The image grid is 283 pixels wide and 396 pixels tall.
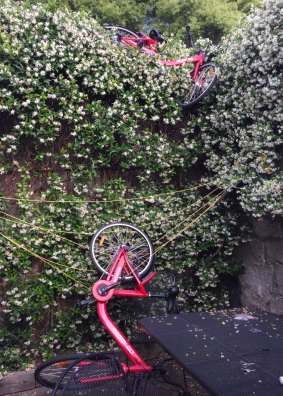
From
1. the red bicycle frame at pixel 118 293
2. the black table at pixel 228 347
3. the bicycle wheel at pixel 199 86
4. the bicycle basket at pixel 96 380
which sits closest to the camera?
the black table at pixel 228 347

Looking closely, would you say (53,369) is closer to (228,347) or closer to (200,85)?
(228,347)

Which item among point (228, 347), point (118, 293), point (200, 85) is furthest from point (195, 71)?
point (228, 347)

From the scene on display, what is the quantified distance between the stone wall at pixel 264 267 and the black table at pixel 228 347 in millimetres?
1038

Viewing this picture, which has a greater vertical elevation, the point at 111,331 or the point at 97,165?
the point at 97,165

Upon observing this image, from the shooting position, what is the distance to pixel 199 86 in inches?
175

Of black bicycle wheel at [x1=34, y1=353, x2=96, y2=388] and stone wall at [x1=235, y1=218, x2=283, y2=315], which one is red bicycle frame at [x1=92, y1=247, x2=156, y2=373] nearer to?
black bicycle wheel at [x1=34, y1=353, x2=96, y2=388]

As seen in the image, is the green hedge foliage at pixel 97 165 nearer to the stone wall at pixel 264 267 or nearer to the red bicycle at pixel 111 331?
the stone wall at pixel 264 267

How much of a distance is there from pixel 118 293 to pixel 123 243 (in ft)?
1.72

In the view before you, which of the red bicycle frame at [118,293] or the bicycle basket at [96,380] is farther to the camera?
the red bicycle frame at [118,293]

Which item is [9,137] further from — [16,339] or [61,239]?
[16,339]

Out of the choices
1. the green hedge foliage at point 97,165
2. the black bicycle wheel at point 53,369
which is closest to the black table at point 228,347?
the black bicycle wheel at point 53,369

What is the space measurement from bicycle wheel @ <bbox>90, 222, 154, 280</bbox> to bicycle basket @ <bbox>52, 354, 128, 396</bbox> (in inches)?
53.0

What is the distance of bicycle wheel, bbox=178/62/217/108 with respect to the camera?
170 inches

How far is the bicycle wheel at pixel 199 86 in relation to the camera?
4.33m
